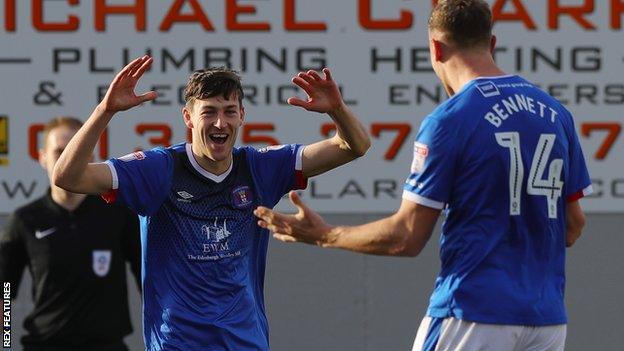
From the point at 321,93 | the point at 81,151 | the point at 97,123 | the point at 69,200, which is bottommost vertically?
the point at 69,200

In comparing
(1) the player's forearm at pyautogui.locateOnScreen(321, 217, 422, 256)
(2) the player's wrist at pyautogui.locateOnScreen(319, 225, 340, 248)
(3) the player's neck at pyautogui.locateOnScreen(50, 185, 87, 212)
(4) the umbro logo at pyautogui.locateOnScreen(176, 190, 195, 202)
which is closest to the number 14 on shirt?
(1) the player's forearm at pyautogui.locateOnScreen(321, 217, 422, 256)

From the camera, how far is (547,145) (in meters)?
4.40

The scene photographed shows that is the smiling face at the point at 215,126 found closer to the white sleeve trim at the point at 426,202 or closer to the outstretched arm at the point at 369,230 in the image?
the outstretched arm at the point at 369,230

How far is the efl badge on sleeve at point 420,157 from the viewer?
14.2ft

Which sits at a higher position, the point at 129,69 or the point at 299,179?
the point at 129,69

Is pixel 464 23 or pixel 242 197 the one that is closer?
pixel 464 23

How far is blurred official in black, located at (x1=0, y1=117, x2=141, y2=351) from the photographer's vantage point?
646 centimetres

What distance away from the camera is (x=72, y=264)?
648 cm

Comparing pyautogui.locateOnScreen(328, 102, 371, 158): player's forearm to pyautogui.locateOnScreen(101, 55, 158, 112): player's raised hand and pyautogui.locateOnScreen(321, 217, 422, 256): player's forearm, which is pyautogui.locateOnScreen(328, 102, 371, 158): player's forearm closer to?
pyautogui.locateOnScreen(101, 55, 158, 112): player's raised hand

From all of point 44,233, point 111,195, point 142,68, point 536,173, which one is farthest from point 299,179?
point 44,233

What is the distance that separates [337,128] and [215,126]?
502 millimetres

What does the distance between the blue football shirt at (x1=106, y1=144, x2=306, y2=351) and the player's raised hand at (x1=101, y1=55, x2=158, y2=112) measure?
0.32m

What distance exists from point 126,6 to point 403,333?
2697 millimetres

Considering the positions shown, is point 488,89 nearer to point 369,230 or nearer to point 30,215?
point 369,230
